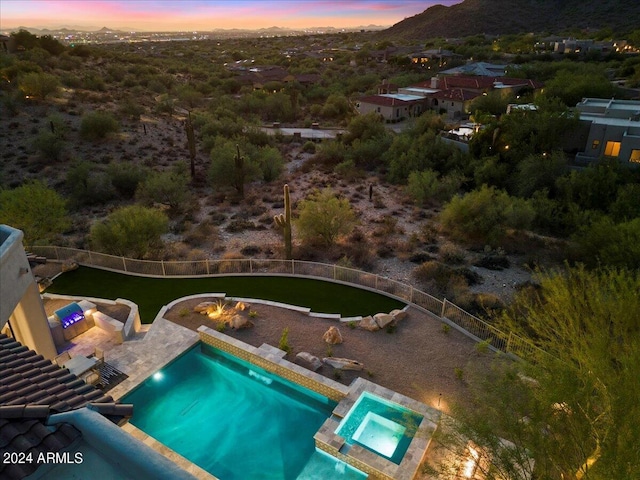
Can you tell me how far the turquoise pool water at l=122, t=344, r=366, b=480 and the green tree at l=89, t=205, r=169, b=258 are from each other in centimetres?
785

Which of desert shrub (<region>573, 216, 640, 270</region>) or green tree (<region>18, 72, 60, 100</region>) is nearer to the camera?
desert shrub (<region>573, 216, 640, 270</region>)

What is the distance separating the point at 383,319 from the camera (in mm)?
15188

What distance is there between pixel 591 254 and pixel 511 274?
3457 millimetres

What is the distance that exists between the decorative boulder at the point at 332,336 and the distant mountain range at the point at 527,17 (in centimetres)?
11229

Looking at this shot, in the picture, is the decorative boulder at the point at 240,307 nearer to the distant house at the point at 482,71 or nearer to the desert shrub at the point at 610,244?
the desert shrub at the point at 610,244

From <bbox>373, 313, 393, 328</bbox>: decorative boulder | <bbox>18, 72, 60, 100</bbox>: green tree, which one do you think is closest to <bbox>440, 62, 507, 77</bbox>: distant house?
<bbox>18, 72, 60, 100</bbox>: green tree

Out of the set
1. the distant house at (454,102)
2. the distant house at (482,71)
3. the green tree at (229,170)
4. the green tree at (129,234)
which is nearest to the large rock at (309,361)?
the green tree at (129,234)

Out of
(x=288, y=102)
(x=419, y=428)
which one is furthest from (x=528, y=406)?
(x=288, y=102)

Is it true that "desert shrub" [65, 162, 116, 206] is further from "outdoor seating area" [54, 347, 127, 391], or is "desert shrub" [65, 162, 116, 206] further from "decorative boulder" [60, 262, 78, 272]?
"outdoor seating area" [54, 347, 127, 391]

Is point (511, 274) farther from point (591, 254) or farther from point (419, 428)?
point (419, 428)

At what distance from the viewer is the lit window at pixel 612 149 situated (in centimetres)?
2830

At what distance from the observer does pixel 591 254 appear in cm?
1864

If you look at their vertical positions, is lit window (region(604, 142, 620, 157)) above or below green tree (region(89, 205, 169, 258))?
above

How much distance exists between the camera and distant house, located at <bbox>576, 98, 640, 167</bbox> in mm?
27266
